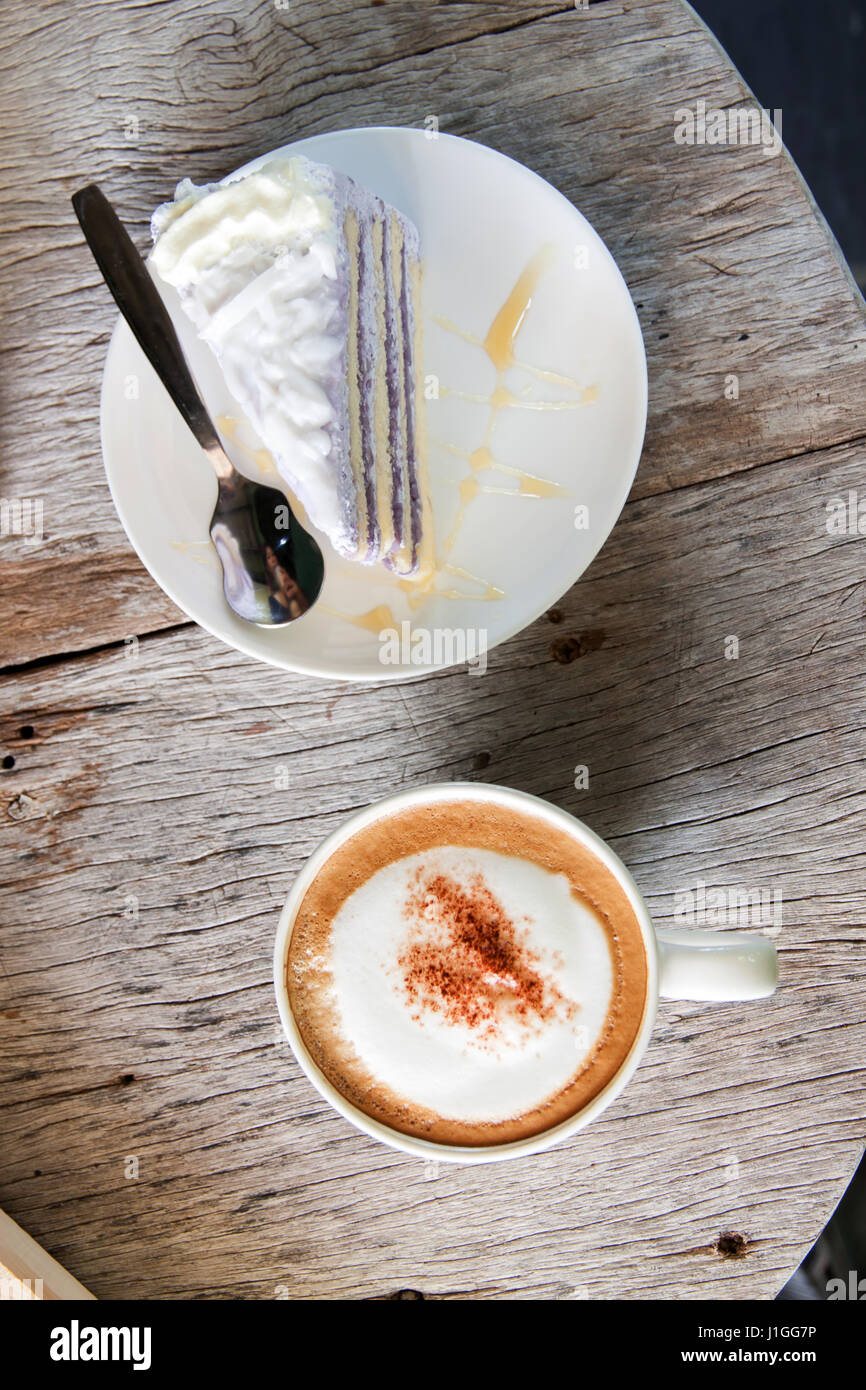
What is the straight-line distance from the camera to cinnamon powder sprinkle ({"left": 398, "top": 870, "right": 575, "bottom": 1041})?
4.07ft

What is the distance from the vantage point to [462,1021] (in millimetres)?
1245

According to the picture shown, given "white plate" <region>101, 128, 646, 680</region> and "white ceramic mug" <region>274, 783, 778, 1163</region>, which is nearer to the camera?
"white ceramic mug" <region>274, 783, 778, 1163</region>

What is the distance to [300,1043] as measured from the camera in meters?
1.27

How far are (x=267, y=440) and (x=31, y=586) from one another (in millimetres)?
483

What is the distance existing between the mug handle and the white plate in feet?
1.51

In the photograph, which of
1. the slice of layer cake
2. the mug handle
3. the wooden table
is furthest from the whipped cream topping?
the mug handle

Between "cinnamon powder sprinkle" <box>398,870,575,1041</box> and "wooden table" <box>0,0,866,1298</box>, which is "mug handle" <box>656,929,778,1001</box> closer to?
"cinnamon powder sprinkle" <box>398,870,575,1041</box>

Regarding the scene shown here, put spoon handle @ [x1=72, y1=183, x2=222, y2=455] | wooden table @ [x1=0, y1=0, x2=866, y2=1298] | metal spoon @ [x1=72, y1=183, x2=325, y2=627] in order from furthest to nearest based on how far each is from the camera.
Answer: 1. wooden table @ [x1=0, y1=0, x2=866, y2=1298]
2. metal spoon @ [x1=72, y1=183, x2=325, y2=627]
3. spoon handle @ [x1=72, y1=183, x2=222, y2=455]

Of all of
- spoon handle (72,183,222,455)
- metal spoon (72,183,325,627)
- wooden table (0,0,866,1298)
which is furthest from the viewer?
wooden table (0,0,866,1298)

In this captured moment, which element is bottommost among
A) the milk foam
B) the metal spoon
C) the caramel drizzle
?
the milk foam
